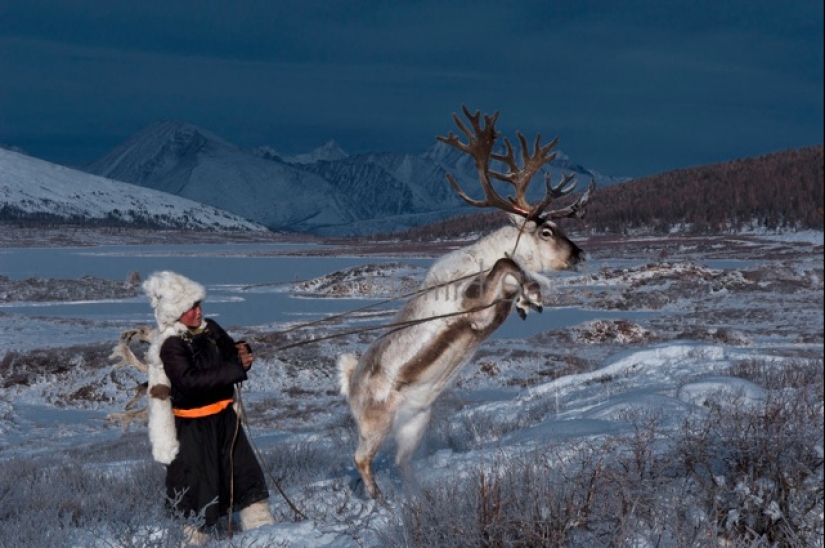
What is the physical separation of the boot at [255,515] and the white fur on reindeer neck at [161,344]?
2.12 ft

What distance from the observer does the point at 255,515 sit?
540 centimetres

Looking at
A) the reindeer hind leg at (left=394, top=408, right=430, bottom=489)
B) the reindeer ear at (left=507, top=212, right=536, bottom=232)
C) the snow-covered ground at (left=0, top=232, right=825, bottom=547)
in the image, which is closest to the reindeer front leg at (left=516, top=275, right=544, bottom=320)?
the reindeer ear at (left=507, top=212, right=536, bottom=232)

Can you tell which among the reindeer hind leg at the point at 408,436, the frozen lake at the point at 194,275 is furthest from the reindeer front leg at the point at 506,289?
the frozen lake at the point at 194,275

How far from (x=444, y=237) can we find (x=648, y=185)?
1508cm

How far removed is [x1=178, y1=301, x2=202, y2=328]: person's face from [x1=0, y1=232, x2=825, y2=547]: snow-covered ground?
657 mm

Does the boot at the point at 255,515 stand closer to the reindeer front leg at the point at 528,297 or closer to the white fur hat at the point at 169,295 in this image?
the white fur hat at the point at 169,295

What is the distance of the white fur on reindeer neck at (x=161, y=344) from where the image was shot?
5.05 m

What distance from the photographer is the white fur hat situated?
5.05 metres

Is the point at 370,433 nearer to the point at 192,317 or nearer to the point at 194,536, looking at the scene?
the point at 194,536

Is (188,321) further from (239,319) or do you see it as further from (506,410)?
(239,319)

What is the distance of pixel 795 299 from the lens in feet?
72.7

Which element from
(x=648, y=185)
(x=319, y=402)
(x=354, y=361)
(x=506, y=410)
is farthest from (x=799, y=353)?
(x=648, y=185)

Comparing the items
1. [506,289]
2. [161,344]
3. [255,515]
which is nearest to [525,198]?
[506,289]

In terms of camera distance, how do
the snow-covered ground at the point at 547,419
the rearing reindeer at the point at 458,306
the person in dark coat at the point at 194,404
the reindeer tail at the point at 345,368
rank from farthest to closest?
the reindeer tail at the point at 345,368 < the person in dark coat at the point at 194,404 < the rearing reindeer at the point at 458,306 < the snow-covered ground at the point at 547,419
